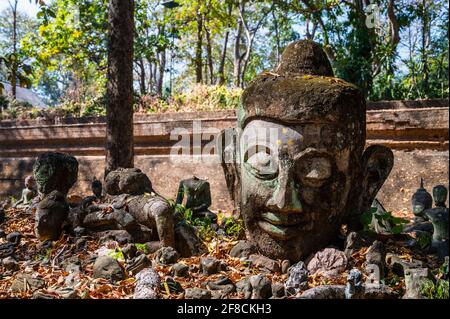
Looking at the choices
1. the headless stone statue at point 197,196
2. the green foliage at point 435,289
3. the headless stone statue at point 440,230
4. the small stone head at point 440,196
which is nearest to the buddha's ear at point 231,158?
the headless stone statue at point 197,196

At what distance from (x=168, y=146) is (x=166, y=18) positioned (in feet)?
22.0

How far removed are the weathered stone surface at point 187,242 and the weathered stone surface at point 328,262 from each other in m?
0.95

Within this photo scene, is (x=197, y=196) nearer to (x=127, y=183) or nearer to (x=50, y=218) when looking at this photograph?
(x=127, y=183)

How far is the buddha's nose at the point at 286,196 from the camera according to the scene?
306 cm

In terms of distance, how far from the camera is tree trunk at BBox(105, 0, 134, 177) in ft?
17.0

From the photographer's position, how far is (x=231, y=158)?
3.74 metres

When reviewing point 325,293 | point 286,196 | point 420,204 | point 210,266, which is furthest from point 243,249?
point 420,204

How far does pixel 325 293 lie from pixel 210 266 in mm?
898

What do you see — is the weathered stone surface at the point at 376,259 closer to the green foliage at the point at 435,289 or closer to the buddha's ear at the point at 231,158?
the green foliage at the point at 435,289

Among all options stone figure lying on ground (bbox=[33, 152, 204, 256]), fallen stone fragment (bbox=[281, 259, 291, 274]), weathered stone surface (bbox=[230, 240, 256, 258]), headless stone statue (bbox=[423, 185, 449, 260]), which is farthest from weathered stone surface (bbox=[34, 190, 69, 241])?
headless stone statue (bbox=[423, 185, 449, 260])
